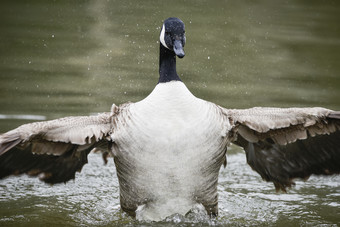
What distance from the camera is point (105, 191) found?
20.3ft

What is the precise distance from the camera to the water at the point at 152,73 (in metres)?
5.69

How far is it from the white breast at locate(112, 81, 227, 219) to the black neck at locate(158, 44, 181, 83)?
83 millimetres

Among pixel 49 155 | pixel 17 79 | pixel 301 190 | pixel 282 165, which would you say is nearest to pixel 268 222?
pixel 282 165

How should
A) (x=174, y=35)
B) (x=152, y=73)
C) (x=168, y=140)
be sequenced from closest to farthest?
(x=168, y=140), (x=174, y=35), (x=152, y=73)

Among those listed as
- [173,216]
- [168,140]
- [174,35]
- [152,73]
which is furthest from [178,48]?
[152,73]

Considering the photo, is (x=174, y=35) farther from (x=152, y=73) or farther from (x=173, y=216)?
(x=152, y=73)

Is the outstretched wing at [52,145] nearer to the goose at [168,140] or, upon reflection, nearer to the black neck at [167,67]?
the goose at [168,140]

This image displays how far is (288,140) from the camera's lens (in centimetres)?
503

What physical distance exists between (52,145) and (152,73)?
544 centimetres

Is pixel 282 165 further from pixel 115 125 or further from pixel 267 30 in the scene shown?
pixel 267 30

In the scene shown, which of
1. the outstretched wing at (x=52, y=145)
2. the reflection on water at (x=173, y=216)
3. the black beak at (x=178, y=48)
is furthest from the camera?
the reflection on water at (x=173, y=216)

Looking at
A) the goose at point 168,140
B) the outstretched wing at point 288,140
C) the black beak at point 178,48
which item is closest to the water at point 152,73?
the goose at point 168,140

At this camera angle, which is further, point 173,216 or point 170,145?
point 173,216

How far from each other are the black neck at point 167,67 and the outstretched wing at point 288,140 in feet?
1.95
